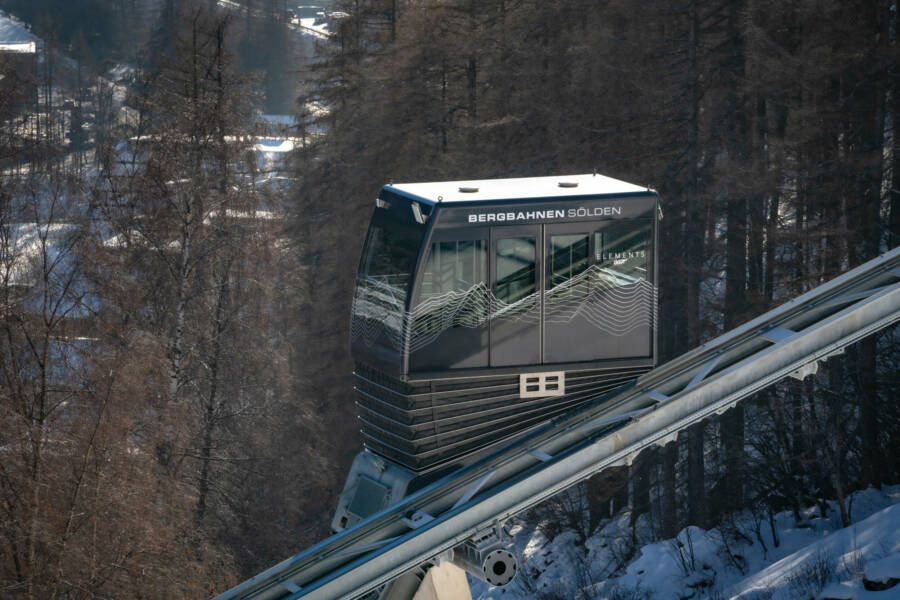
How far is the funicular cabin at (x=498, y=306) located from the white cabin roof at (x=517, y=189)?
1.1 inches

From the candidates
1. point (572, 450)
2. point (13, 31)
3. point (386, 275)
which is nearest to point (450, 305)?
point (386, 275)

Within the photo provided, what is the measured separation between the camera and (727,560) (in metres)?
18.9

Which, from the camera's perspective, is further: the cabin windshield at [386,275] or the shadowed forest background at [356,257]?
the shadowed forest background at [356,257]

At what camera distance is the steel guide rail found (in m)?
11.6

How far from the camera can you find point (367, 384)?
1340 centimetres

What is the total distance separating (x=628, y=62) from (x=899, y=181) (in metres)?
6.88

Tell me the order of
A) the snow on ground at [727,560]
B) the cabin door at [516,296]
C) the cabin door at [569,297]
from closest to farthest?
1. the cabin door at [516,296]
2. the cabin door at [569,297]
3. the snow on ground at [727,560]

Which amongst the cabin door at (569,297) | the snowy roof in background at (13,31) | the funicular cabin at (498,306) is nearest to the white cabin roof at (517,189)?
the funicular cabin at (498,306)

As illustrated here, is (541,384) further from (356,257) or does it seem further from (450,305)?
(356,257)

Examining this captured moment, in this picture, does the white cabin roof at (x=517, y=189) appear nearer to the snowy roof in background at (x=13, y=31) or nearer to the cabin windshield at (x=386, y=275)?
the cabin windshield at (x=386, y=275)

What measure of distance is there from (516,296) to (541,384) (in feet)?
3.49

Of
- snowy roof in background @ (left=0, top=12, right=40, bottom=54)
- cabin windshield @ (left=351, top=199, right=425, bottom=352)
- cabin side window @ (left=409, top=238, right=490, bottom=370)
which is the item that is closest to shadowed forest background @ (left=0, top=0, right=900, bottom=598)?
cabin windshield @ (left=351, top=199, right=425, bottom=352)

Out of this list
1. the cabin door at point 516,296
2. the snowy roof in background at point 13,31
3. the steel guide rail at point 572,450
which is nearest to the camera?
the steel guide rail at point 572,450

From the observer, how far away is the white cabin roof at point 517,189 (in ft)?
41.2
